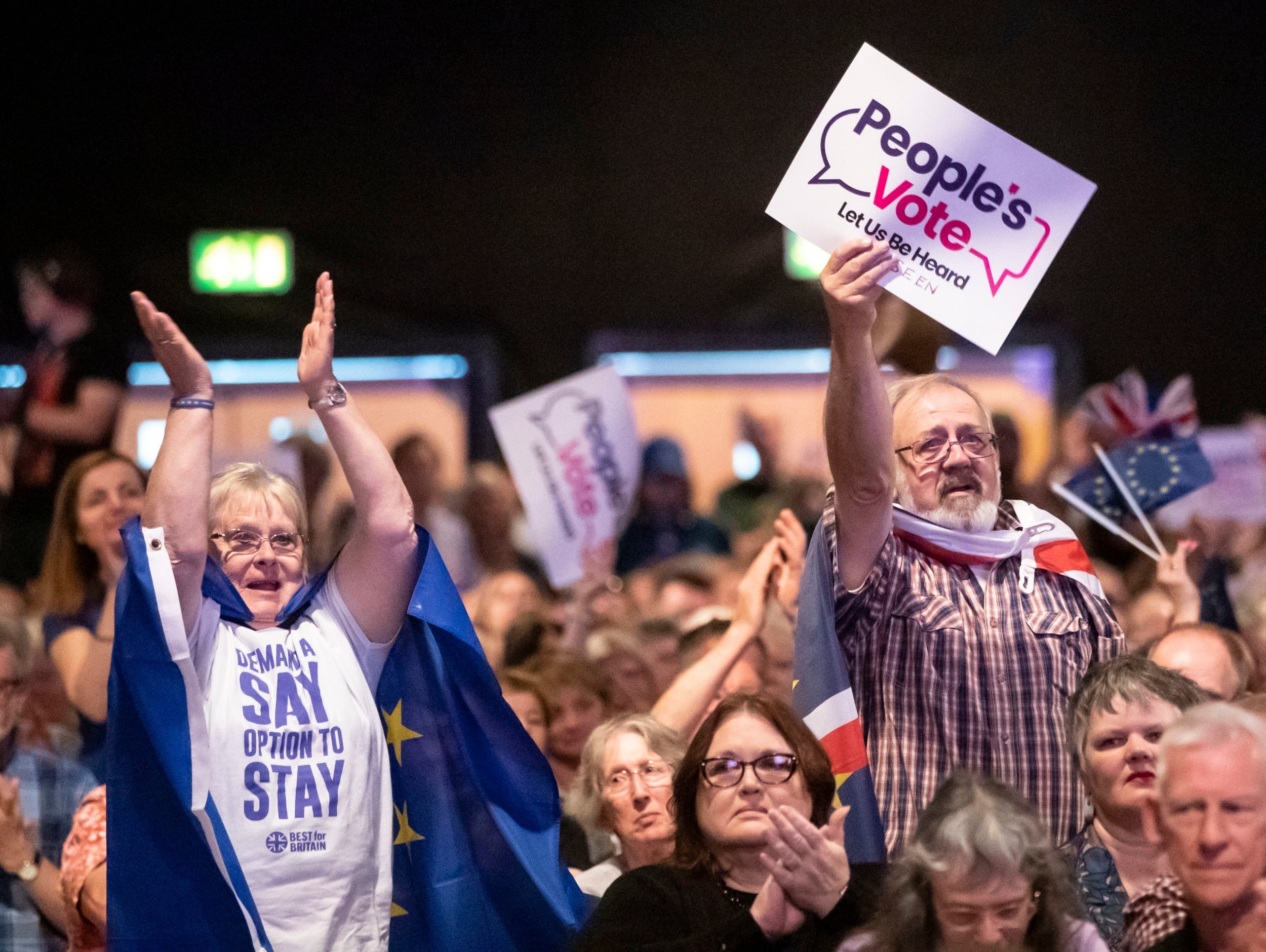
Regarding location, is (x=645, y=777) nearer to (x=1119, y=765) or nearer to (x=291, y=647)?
(x=291, y=647)

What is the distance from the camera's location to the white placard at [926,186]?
10.8 ft

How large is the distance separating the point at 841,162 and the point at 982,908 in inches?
60.9

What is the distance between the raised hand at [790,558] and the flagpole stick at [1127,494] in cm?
110

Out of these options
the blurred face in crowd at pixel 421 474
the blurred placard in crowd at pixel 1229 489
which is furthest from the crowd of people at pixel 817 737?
the blurred face in crowd at pixel 421 474

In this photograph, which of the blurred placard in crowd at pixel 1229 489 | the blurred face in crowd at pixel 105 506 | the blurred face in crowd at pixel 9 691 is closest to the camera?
the blurred face in crowd at pixel 9 691

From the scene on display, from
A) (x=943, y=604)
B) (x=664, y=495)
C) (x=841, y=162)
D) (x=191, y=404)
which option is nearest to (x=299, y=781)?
(x=191, y=404)

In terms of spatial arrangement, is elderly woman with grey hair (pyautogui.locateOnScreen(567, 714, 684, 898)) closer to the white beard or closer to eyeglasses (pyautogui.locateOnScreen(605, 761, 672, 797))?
eyeglasses (pyautogui.locateOnScreen(605, 761, 672, 797))

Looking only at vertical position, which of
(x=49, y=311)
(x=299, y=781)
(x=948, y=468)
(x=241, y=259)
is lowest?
(x=299, y=781)

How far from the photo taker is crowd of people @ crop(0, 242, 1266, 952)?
2373mm

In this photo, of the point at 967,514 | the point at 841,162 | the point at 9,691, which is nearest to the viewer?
the point at 967,514

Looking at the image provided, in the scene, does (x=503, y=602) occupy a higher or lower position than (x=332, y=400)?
lower

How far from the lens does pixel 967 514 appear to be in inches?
122

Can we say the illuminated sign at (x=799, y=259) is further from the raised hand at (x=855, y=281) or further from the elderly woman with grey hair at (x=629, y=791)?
the raised hand at (x=855, y=281)

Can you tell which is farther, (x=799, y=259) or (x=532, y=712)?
(x=799, y=259)
